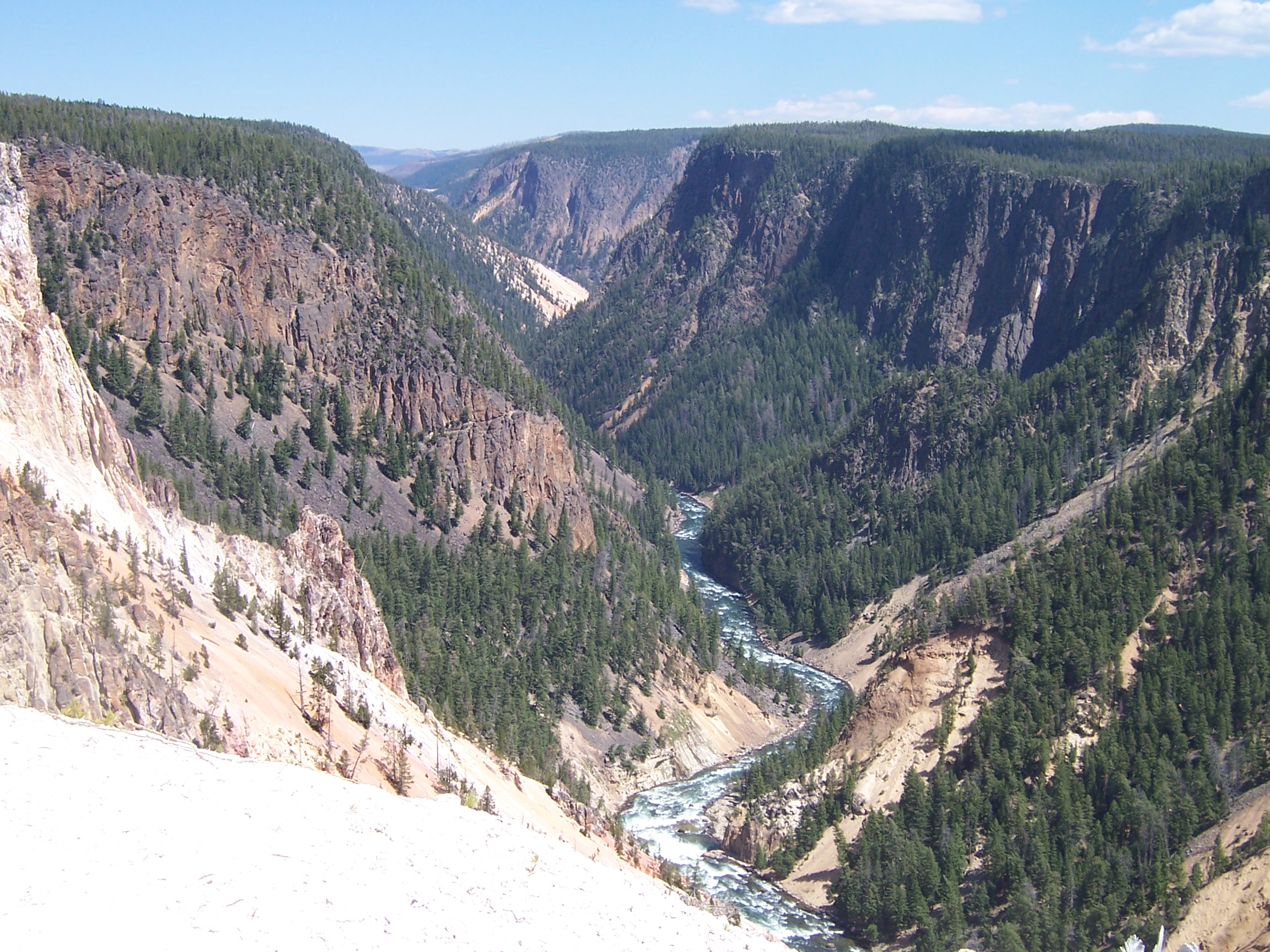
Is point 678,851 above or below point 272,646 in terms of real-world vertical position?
below

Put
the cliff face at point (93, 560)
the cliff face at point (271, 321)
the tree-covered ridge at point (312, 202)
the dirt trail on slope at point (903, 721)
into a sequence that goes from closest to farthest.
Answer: the cliff face at point (93, 560)
the dirt trail on slope at point (903, 721)
the cliff face at point (271, 321)
the tree-covered ridge at point (312, 202)

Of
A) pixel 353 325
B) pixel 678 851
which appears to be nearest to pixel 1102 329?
pixel 353 325

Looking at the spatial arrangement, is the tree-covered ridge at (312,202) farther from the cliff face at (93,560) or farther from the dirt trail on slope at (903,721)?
the cliff face at (93,560)

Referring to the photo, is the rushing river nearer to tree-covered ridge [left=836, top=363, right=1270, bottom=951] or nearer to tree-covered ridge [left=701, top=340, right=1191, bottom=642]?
tree-covered ridge [left=836, top=363, right=1270, bottom=951]

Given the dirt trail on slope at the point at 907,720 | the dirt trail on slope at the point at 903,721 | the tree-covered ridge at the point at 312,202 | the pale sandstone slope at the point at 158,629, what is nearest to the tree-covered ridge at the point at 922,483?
the tree-covered ridge at the point at 312,202

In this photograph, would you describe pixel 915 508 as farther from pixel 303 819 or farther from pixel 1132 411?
pixel 303 819

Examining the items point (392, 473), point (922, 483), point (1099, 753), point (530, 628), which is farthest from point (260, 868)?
point (922, 483)
